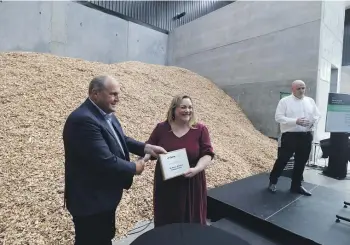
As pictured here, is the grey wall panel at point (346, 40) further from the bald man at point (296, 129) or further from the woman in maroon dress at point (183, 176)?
the woman in maroon dress at point (183, 176)

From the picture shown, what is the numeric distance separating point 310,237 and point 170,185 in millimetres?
1191

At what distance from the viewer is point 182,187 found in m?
1.45

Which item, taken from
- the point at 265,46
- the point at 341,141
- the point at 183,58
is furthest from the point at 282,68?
the point at 183,58

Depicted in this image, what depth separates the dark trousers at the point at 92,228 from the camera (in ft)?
3.64

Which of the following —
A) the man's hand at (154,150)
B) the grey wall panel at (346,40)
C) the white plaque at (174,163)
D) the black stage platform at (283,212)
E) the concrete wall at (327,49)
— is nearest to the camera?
the white plaque at (174,163)

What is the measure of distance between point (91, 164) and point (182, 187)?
0.65 metres

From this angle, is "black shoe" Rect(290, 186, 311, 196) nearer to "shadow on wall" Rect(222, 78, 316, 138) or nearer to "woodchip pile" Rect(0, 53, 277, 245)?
"woodchip pile" Rect(0, 53, 277, 245)

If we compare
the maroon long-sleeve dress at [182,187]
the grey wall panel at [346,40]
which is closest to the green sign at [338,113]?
the maroon long-sleeve dress at [182,187]

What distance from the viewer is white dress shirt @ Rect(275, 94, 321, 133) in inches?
97.4

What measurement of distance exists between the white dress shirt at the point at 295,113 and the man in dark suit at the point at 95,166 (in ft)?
6.45

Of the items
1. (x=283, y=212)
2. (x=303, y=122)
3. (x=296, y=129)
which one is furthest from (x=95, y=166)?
(x=296, y=129)

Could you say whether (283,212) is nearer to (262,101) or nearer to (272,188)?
(272,188)

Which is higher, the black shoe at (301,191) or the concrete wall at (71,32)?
the concrete wall at (71,32)

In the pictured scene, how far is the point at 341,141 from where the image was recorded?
382cm
